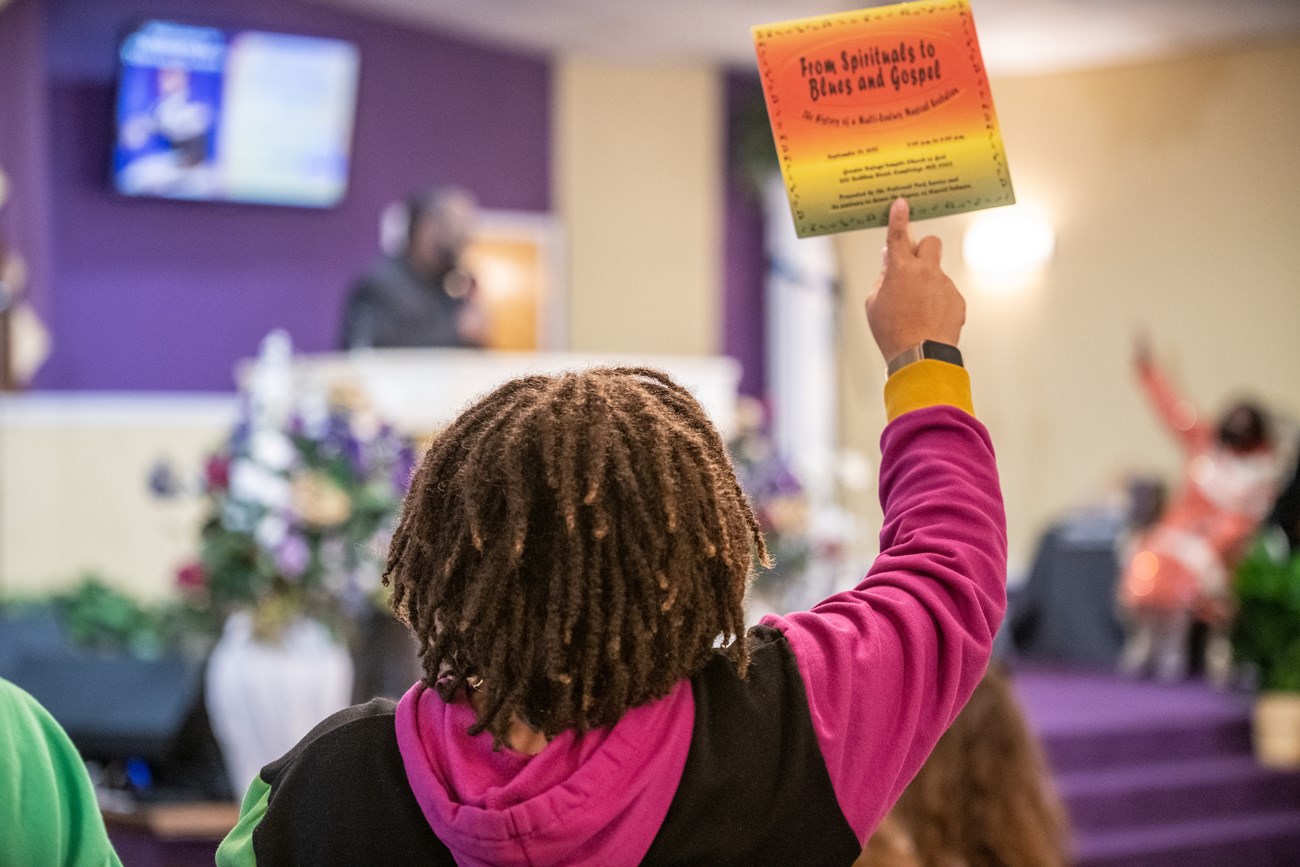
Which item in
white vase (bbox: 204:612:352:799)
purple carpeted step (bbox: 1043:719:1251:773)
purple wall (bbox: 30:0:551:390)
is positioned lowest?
purple carpeted step (bbox: 1043:719:1251:773)

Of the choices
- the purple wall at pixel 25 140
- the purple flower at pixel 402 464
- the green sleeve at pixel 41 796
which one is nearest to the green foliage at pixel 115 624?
the purple flower at pixel 402 464

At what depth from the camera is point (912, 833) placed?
79.0 inches

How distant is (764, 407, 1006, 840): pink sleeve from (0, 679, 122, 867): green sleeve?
49cm

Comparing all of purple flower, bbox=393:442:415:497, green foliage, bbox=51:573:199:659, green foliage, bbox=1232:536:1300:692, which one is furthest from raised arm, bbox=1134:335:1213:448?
purple flower, bbox=393:442:415:497

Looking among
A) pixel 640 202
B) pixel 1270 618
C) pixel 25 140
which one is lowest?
pixel 1270 618

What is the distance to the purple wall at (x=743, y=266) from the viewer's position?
880 cm

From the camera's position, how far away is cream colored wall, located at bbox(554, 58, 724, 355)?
845cm

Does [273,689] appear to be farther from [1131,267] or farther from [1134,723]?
[1131,267]

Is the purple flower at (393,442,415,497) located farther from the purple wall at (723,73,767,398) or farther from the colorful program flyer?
the purple wall at (723,73,767,398)

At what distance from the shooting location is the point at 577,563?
94cm

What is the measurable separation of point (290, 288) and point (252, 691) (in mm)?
4849

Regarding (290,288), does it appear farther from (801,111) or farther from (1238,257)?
(801,111)

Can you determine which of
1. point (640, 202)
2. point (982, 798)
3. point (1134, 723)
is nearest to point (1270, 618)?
point (1134, 723)

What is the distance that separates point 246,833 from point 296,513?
2.10 metres
